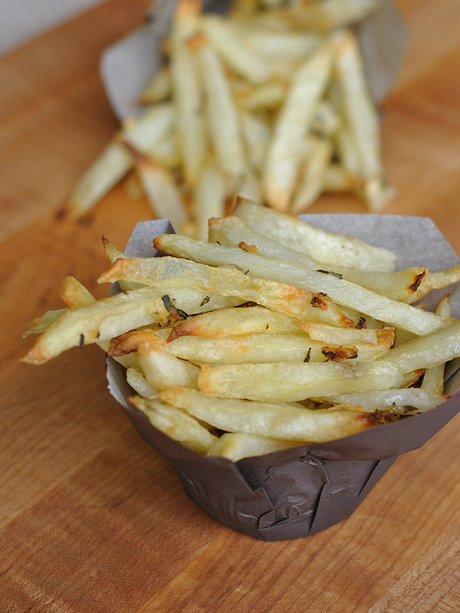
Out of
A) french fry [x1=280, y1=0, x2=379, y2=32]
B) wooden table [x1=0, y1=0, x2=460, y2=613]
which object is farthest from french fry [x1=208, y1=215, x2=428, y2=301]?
french fry [x1=280, y1=0, x2=379, y2=32]

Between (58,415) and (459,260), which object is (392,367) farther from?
(58,415)

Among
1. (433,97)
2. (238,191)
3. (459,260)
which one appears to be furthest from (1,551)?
(433,97)

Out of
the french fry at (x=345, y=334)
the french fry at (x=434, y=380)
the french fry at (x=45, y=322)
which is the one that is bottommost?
the french fry at (x=434, y=380)

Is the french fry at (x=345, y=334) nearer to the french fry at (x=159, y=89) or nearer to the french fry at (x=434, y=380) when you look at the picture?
the french fry at (x=434, y=380)

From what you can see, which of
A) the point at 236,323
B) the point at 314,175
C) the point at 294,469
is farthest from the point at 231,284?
the point at 314,175

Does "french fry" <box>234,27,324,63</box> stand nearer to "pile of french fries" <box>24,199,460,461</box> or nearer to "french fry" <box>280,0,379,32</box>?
"french fry" <box>280,0,379,32</box>

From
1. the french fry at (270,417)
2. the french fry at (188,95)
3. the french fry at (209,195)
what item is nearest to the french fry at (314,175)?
the french fry at (209,195)
